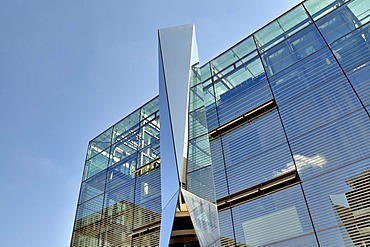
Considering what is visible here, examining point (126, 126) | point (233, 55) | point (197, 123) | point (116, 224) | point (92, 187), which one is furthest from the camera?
point (126, 126)

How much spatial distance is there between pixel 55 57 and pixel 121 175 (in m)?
6.48

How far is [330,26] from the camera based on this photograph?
6.29 meters

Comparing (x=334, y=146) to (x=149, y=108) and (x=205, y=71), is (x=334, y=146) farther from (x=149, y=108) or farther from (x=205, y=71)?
(x=149, y=108)

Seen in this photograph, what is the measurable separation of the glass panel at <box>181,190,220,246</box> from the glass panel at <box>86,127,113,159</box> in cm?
585

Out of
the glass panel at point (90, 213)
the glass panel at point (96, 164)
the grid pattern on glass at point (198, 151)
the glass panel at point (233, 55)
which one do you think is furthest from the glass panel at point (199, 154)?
the glass panel at point (96, 164)

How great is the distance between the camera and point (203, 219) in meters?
5.07

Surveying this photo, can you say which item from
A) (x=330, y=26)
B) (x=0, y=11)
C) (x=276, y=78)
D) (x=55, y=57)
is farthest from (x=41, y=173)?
(x=330, y=26)

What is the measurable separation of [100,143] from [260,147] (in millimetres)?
6710

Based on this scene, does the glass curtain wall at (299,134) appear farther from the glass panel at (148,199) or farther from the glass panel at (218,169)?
the glass panel at (148,199)

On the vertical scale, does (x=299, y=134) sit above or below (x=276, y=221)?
above

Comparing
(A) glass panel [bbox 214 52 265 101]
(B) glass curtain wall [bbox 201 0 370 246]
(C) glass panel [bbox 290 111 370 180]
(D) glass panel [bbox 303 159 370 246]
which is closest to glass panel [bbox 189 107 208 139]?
(B) glass curtain wall [bbox 201 0 370 246]

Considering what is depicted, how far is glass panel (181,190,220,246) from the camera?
4.80 metres

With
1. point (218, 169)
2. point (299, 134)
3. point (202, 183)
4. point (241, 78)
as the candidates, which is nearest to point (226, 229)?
point (202, 183)

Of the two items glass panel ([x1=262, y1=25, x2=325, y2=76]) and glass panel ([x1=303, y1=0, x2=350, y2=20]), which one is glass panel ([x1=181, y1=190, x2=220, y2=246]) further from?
glass panel ([x1=303, y1=0, x2=350, y2=20])
